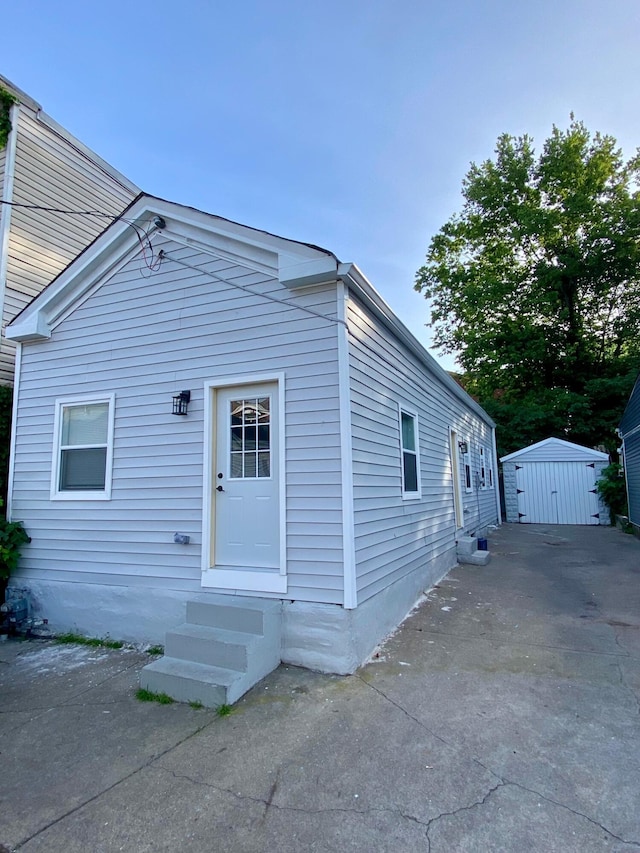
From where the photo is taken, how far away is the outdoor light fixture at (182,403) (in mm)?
4766

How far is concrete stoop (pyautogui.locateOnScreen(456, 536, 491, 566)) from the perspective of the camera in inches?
330

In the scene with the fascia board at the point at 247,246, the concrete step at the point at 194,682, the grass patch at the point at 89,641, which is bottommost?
the grass patch at the point at 89,641

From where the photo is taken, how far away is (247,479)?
4.52 meters

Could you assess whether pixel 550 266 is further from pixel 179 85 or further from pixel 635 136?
pixel 179 85

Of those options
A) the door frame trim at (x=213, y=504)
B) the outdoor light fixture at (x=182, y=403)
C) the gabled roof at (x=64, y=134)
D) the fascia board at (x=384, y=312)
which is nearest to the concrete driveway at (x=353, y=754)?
the door frame trim at (x=213, y=504)

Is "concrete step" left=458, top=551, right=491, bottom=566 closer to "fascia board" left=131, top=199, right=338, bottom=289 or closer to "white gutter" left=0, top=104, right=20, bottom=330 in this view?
"fascia board" left=131, top=199, right=338, bottom=289

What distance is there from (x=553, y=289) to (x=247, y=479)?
2052 centimetres

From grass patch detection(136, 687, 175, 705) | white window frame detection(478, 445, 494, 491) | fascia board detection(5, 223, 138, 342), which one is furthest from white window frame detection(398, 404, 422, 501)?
white window frame detection(478, 445, 494, 491)

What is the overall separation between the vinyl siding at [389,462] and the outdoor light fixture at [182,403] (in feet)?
5.91

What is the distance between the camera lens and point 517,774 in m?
2.44

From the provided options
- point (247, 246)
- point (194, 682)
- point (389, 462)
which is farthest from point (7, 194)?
point (194, 682)

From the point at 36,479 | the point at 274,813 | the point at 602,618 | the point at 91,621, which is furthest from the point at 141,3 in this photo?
the point at 602,618

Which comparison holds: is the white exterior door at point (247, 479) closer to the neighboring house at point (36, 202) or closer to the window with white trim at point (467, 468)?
the neighboring house at point (36, 202)

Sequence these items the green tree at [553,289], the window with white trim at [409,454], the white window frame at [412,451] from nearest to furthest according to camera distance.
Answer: the white window frame at [412,451] → the window with white trim at [409,454] → the green tree at [553,289]
